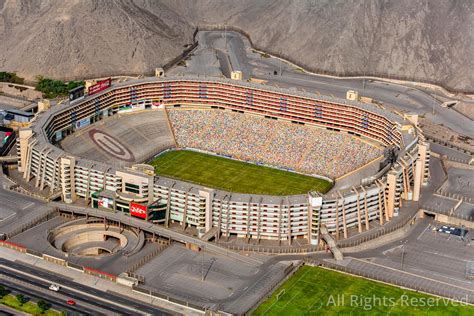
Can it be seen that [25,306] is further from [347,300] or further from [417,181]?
[417,181]

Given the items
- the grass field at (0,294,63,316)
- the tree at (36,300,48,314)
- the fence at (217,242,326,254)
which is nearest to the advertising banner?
the fence at (217,242,326,254)

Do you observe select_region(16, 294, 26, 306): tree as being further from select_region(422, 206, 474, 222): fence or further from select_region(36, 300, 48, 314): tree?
select_region(422, 206, 474, 222): fence

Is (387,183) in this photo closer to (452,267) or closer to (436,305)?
(452,267)

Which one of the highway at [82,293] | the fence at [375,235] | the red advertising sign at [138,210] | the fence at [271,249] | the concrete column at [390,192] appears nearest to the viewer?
the highway at [82,293]

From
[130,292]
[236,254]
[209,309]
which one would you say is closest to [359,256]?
[236,254]

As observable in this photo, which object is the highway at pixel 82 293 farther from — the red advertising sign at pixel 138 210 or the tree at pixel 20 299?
the red advertising sign at pixel 138 210

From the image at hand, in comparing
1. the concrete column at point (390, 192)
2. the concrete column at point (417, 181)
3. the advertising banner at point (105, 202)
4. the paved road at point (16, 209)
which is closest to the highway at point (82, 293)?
the paved road at point (16, 209)

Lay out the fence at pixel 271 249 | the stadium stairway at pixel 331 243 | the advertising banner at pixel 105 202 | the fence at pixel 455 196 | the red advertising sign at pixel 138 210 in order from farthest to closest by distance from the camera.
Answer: the fence at pixel 455 196
the advertising banner at pixel 105 202
the red advertising sign at pixel 138 210
the fence at pixel 271 249
the stadium stairway at pixel 331 243
